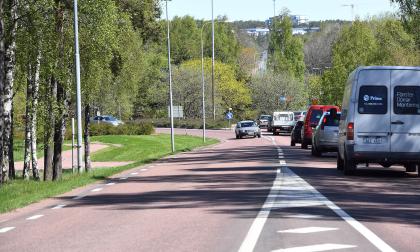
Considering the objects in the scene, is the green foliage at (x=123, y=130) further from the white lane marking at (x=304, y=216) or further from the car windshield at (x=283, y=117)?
the white lane marking at (x=304, y=216)

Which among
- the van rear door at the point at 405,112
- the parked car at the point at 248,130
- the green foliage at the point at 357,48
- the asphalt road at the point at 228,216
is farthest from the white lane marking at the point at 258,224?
the green foliage at the point at 357,48

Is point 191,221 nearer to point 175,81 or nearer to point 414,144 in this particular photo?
point 414,144

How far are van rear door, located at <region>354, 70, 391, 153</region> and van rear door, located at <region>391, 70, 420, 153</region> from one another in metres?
0.15

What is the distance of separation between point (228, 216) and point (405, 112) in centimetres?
934

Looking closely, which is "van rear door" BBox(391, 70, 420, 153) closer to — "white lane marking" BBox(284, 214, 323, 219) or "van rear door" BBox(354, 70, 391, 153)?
"van rear door" BBox(354, 70, 391, 153)

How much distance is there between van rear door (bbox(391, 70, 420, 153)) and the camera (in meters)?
20.8

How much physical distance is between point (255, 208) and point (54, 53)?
17740mm

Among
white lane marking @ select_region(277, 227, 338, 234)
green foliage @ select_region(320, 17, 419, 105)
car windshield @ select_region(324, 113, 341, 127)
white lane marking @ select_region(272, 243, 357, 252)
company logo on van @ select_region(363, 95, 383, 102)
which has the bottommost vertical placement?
white lane marking @ select_region(277, 227, 338, 234)

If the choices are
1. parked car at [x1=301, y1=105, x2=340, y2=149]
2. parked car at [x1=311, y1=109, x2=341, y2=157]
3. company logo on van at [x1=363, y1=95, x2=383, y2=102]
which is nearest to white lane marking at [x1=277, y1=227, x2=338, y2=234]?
company logo on van at [x1=363, y1=95, x2=383, y2=102]

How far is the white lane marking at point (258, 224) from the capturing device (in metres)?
9.81

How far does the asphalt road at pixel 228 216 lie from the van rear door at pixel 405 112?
888 millimetres

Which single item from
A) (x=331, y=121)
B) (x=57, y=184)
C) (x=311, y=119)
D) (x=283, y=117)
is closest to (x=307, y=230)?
(x=57, y=184)

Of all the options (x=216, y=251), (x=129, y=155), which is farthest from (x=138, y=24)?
(x=216, y=251)

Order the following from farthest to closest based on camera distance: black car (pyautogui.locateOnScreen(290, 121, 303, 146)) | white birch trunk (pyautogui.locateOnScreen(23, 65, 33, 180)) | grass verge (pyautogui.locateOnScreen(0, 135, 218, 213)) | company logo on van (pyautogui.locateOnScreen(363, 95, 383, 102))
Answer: black car (pyautogui.locateOnScreen(290, 121, 303, 146)) < white birch trunk (pyautogui.locateOnScreen(23, 65, 33, 180)) < company logo on van (pyautogui.locateOnScreen(363, 95, 383, 102)) < grass verge (pyautogui.locateOnScreen(0, 135, 218, 213))
